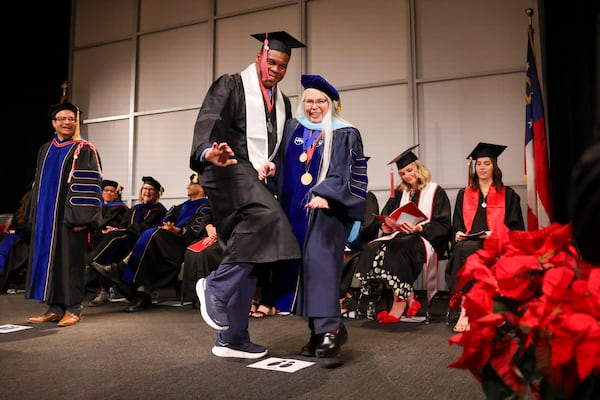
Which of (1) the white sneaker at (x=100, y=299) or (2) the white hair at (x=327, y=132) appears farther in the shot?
(1) the white sneaker at (x=100, y=299)

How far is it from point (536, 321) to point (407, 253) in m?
2.90

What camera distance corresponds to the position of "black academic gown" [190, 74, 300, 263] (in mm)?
2355

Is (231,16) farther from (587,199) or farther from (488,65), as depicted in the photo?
(587,199)

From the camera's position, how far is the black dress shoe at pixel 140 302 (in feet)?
14.5

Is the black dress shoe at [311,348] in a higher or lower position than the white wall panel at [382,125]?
lower

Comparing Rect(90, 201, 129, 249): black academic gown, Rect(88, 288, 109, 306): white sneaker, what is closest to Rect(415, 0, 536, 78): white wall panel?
Rect(90, 201, 129, 249): black academic gown

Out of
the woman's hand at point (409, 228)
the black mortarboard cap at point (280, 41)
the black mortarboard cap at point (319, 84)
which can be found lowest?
the woman's hand at point (409, 228)

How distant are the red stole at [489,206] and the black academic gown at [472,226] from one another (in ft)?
0.07

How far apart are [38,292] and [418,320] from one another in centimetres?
267

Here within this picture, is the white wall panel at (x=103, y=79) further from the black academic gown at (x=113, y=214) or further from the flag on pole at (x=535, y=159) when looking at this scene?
the flag on pole at (x=535, y=159)

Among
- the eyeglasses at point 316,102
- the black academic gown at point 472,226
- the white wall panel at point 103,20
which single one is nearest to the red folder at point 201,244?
the black academic gown at point 472,226

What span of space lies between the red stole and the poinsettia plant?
287 cm

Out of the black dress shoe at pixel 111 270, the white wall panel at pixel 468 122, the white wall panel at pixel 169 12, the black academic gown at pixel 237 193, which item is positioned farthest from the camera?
the white wall panel at pixel 169 12

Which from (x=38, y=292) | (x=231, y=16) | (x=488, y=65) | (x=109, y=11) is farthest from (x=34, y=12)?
(x=488, y=65)
